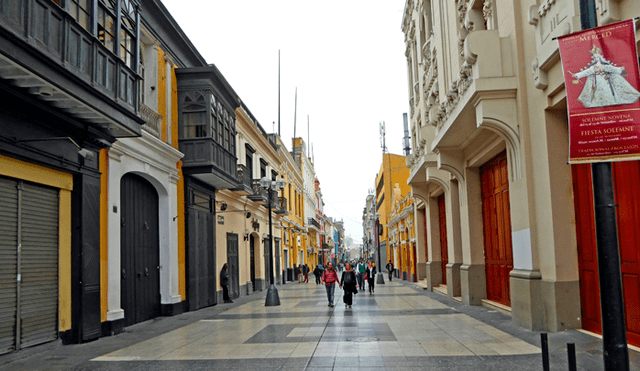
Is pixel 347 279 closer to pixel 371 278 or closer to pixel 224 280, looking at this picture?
pixel 224 280

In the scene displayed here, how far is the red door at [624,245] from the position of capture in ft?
25.6

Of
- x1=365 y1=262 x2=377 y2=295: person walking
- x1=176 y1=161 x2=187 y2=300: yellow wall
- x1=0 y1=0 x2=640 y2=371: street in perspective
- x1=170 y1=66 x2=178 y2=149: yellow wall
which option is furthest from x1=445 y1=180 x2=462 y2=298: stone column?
x1=170 y1=66 x2=178 y2=149: yellow wall

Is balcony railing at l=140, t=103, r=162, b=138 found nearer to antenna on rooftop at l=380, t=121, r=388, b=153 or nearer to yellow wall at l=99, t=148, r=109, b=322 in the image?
yellow wall at l=99, t=148, r=109, b=322

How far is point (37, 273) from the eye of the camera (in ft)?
32.4

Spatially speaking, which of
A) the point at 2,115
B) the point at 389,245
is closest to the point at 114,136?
the point at 2,115

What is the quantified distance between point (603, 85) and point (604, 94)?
0.08m

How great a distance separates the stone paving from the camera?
26.1ft

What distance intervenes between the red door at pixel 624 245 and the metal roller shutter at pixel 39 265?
9.88 m

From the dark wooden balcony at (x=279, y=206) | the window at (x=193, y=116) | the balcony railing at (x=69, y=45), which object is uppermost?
the window at (x=193, y=116)

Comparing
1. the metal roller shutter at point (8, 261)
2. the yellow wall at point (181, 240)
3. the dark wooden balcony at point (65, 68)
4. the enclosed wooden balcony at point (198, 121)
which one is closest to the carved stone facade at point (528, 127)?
the dark wooden balcony at point (65, 68)

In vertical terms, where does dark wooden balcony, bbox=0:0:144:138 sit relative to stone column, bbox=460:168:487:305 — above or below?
above

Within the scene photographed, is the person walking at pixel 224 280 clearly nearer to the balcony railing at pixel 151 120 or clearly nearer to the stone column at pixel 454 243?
the balcony railing at pixel 151 120

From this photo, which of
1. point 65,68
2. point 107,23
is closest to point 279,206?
point 107,23

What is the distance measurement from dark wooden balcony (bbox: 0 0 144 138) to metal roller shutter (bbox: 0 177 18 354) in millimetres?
1787
